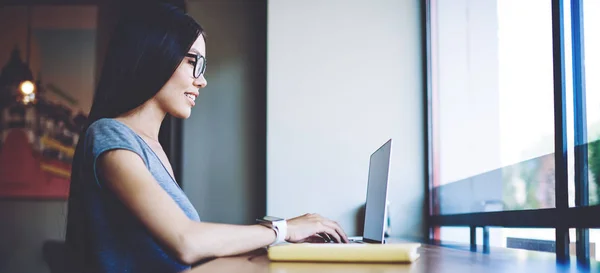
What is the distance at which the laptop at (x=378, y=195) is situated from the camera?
185 centimetres

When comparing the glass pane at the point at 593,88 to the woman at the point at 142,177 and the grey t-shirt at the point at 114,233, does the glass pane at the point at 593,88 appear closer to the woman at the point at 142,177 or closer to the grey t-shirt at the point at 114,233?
the woman at the point at 142,177

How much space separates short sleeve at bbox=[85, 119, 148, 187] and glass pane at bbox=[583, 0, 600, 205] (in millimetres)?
1125

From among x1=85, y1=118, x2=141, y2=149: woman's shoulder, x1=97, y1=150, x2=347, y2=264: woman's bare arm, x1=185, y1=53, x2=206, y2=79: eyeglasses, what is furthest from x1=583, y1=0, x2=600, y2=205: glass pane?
x1=85, y1=118, x2=141, y2=149: woman's shoulder

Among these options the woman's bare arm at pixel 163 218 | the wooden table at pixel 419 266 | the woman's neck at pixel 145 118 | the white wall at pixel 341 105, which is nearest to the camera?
the wooden table at pixel 419 266

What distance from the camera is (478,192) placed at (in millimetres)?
2648

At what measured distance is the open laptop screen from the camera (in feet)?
6.12

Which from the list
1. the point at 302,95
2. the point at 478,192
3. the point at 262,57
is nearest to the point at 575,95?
the point at 478,192

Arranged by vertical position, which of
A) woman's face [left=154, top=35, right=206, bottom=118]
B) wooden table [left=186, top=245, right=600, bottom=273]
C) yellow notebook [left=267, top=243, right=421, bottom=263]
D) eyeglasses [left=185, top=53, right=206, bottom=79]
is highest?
eyeglasses [left=185, top=53, right=206, bottom=79]

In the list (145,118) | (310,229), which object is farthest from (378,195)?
(145,118)

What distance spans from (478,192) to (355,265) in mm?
1573

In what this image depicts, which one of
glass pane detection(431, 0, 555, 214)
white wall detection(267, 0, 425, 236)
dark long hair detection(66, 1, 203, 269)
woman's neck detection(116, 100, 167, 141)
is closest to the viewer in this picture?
dark long hair detection(66, 1, 203, 269)

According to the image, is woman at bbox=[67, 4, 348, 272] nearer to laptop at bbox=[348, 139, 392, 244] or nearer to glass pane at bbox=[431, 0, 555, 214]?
laptop at bbox=[348, 139, 392, 244]

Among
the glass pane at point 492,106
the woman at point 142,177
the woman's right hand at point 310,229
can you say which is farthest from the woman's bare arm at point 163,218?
the glass pane at point 492,106

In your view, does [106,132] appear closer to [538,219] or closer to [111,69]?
[111,69]
